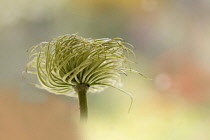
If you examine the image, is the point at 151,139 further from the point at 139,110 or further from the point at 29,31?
the point at 29,31

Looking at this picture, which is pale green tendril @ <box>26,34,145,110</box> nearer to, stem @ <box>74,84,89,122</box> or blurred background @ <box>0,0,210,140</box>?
stem @ <box>74,84,89,122</box>

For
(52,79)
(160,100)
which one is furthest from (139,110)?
(52,79)

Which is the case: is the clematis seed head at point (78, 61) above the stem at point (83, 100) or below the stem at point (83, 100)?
above

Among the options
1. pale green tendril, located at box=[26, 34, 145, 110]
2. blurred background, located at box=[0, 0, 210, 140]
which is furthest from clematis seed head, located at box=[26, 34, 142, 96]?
blurred background, located at box=[0, 0, 210, 140]

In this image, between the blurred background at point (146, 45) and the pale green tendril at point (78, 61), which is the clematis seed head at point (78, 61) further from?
the blurred background at point (146, 45)

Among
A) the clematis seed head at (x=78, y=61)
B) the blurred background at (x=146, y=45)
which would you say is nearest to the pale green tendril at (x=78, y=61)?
the clematis seed head at (x=78, y=61)

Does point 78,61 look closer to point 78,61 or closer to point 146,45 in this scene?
point 78,61

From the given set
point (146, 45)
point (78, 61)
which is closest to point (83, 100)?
point (78, 61)
